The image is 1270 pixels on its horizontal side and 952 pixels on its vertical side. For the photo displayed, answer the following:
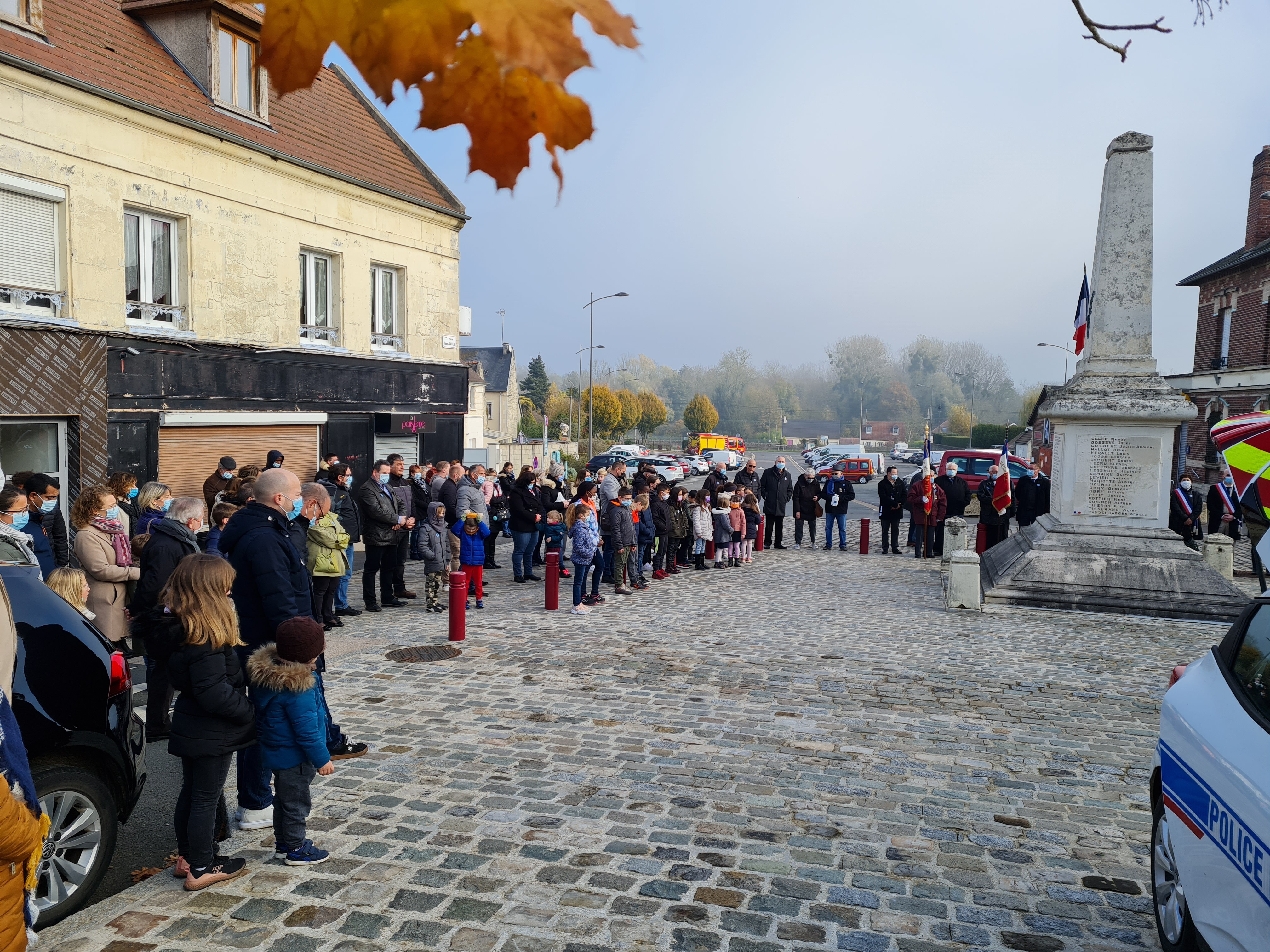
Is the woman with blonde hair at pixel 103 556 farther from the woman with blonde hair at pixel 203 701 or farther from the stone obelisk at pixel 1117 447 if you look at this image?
the stone obelisk at pixel 1117 447

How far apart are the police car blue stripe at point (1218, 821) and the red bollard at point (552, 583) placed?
343 inches

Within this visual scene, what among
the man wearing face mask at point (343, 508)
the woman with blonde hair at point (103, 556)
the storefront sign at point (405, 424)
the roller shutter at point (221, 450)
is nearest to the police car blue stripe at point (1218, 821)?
the woman with blonde hair at point (103, 556)

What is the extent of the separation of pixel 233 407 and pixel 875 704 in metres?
12.2

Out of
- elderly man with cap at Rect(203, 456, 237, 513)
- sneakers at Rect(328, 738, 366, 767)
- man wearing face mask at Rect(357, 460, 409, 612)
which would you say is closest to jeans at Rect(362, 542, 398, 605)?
man wearing face mask at Rect(357, 460, 409, 612)

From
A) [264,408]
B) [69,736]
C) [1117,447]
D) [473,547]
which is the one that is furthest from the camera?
[264,408]

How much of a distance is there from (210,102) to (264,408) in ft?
17.2

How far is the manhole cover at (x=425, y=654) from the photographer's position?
30.1 ft

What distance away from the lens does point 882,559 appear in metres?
19.0

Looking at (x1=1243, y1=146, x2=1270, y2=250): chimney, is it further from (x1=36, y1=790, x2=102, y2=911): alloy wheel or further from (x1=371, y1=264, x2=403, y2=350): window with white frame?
(x1=36, y1=790, x2=102, y2=911): alloy wheel

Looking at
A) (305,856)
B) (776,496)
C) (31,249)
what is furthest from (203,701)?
(776,496)

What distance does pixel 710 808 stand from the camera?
5.55 m

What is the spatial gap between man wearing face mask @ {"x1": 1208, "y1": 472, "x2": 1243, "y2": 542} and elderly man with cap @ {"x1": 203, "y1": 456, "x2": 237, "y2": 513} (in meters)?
18.9

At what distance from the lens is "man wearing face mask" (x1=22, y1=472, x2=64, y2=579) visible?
25.3 feet

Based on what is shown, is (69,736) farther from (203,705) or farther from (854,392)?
(854,392)
